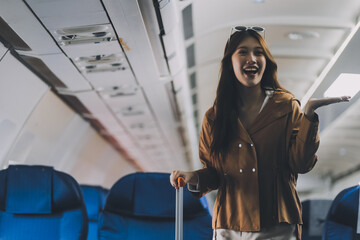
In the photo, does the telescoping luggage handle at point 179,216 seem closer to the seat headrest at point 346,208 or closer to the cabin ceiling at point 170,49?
the seat headrest at point 346,208

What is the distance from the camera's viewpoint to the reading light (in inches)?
88.7

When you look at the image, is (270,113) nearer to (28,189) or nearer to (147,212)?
(147,212)

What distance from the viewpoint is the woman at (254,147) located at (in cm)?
158

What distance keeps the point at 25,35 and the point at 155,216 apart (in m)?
2.40

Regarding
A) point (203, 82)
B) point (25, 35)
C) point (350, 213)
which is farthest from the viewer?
point (203, 82)

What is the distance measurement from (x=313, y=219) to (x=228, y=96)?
81.6 inches

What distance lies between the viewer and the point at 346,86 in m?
2.32

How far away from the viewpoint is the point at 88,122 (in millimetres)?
8414

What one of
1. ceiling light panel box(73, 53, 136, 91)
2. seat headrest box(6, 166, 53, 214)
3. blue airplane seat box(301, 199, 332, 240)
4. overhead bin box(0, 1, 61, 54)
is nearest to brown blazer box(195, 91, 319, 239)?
seat headrest box(6, 166, 53, 214)

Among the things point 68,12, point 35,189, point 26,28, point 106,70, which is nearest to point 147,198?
point 35,189

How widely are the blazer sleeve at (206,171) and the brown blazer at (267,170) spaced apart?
76 millimetres

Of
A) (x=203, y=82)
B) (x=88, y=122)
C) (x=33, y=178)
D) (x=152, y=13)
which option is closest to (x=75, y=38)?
(x=152, y=13)

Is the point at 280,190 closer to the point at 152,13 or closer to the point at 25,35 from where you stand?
the point at 152,13

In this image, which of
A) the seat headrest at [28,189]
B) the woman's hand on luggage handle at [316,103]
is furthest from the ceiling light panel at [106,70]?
the woman's hand on luggage handle at [316,103]
